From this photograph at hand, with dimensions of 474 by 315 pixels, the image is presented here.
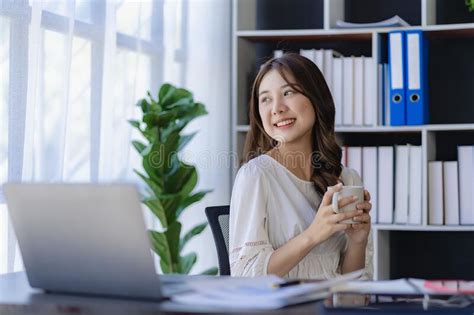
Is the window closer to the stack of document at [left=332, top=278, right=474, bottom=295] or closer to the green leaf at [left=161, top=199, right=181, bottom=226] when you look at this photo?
Result: the green leaf at [left=161, top=199, right=181, bottom=226]

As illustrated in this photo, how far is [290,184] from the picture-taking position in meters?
2.24

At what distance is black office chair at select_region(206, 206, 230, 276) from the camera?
233 centimetres

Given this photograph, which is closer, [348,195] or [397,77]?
[348,195]

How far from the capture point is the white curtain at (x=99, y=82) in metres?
2.59

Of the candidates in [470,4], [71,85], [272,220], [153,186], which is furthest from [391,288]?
[470,4]

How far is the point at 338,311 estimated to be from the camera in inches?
48.4

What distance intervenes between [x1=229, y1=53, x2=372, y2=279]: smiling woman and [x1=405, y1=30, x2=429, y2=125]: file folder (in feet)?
3.99

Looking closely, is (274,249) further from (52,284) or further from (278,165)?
(52,284)

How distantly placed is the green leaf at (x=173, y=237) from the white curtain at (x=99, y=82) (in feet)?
0.79

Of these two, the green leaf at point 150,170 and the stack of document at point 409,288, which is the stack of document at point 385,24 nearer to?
the green leaf at point 150,170

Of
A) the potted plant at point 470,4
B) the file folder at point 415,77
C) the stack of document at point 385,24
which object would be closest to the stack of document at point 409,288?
the file folder at point 415,77

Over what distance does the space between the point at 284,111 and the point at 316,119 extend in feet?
0.39

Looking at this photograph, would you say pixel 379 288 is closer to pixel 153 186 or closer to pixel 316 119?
pixel 316 119

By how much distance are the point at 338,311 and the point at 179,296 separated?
0.26 meters
